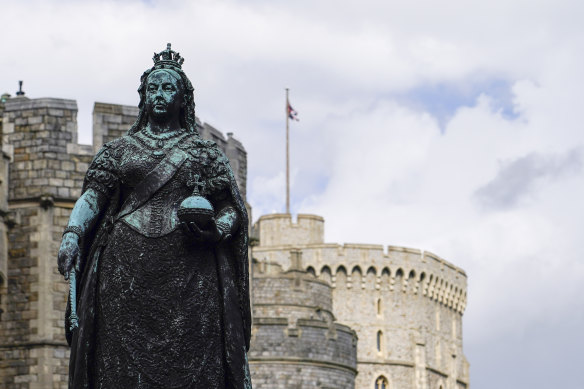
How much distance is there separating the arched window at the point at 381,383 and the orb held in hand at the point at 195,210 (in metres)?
69.9

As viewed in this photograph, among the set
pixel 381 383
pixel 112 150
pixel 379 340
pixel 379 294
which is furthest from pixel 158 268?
pixel 379 294

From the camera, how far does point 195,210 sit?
27.5 ft

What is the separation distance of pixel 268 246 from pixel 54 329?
50268 mm

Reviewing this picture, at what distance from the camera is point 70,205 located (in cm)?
3100

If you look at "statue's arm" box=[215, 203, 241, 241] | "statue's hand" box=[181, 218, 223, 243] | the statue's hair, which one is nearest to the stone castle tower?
the statue's hair

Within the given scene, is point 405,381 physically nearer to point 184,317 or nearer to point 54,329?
point 54,329

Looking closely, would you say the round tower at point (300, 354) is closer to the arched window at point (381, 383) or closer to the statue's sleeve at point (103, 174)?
the arched window at point (381, 383)

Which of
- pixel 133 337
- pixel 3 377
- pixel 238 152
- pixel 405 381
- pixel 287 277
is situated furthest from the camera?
pixel 405 381

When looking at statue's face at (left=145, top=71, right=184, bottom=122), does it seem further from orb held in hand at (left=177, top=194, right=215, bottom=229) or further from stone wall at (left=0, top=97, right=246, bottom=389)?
stone wall at (left=0, top=97, right=246, bottom=389)

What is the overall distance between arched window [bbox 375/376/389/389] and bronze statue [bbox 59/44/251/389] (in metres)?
69.4

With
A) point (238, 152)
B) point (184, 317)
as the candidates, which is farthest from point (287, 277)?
point (184, 317)

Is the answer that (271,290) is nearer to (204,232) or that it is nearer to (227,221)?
(227,221)

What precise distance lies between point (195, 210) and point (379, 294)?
238 feet

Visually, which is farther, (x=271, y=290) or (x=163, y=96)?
(x=271, y=290)
